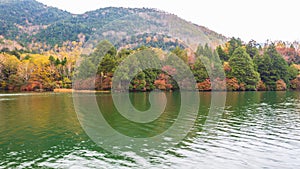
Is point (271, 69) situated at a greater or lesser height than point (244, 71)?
greater

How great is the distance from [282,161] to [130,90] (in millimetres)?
47016

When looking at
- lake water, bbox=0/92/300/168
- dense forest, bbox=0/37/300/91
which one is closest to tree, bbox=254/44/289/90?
dense forest, bbox=0/37/300/91

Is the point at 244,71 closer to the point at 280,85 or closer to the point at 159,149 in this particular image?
the point at 280,85

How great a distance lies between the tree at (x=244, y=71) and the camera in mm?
63500

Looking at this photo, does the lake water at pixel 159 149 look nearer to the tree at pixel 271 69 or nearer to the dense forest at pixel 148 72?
the dense forest at pixel 148 72

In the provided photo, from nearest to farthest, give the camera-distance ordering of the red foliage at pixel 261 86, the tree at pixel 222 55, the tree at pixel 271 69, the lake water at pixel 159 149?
the lake water at pixel 159 149
the red foliage at pixel 261 86
the tree at pixel 271 69
the tree at pixel 222 55

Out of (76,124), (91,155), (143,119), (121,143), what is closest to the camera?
(91,155)

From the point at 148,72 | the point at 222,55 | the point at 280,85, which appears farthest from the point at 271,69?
the point at 148,72

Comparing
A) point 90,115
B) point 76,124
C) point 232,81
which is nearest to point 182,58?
point 232,81

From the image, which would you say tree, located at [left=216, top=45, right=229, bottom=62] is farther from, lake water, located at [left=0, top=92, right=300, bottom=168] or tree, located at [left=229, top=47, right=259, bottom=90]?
lake water, located at [left=0, top=92, right=300, bottom=168]

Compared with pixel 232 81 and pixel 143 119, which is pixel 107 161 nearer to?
pixel 143 119

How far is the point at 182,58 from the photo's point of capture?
65.6 metres

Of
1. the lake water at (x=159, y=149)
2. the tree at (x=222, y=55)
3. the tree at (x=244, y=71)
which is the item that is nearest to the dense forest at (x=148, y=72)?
the tree at (x=244, y=71)

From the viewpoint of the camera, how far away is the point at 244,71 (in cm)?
6397
